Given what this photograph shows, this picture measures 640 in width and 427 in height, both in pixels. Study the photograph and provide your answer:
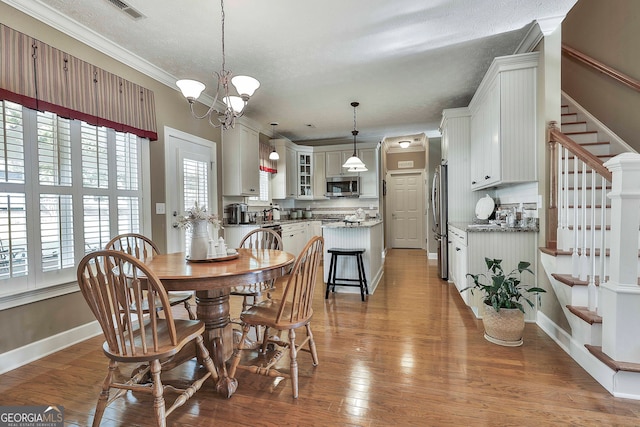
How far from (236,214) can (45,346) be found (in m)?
2.73

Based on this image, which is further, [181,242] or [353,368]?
[181,242]

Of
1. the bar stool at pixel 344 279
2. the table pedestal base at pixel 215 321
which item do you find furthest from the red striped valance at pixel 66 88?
the bar stool at pixel 344 279

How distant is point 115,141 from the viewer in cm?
294

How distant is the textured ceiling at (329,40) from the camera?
7.74 ft

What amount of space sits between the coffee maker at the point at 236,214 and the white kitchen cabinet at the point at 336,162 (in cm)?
255

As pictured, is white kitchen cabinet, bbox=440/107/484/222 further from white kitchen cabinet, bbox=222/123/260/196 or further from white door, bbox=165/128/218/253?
white door, bbox=165/128/218/253

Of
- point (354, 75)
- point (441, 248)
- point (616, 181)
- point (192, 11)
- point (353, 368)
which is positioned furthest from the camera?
point (441, 248)

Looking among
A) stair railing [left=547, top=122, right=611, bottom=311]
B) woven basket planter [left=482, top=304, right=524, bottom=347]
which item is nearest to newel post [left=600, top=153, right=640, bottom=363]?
stair railing [left=547, top=122, right=611, bottom=311]

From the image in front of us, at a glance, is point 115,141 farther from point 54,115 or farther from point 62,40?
point 62,40

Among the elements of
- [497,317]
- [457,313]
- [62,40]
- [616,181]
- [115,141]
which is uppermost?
[62,40]

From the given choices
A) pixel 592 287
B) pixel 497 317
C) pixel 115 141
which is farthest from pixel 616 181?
pixel 115 141

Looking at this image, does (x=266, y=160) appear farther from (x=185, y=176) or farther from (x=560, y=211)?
(x=560, y=211)

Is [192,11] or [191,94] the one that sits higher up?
[192,11]

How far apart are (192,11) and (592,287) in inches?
144
